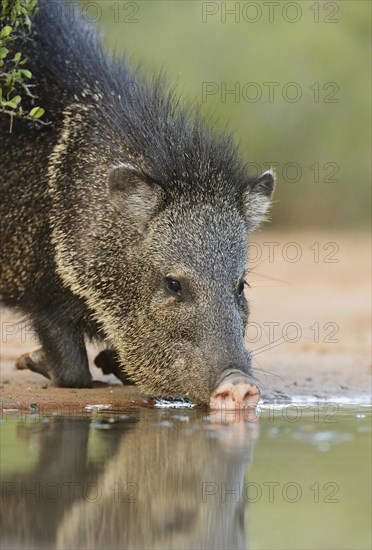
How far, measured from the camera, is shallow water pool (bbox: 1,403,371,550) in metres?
5.02

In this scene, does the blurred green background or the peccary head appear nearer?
the peccary head

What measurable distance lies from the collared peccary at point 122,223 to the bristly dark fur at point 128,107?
0.03ft

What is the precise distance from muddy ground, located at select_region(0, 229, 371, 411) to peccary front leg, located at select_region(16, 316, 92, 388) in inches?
5.3

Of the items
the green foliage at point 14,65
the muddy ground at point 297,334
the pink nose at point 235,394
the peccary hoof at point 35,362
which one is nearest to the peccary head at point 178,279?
the pink nose at point 235,394

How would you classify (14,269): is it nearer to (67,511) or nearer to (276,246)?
(67,511)

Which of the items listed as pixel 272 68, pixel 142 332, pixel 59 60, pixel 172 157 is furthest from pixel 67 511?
pixel 272 68

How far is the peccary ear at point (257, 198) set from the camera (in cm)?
863

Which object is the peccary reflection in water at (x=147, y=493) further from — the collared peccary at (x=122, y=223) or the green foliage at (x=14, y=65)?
the green foliage at (x=14, y=65)

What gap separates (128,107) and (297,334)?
4470mm

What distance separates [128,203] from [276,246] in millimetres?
10873

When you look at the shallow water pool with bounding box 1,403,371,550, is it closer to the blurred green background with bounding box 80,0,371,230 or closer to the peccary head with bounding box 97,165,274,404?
the peccary head with bounding box 97,165,274,404

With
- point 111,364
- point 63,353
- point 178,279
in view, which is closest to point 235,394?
point 178,279

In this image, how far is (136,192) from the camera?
8305 mm

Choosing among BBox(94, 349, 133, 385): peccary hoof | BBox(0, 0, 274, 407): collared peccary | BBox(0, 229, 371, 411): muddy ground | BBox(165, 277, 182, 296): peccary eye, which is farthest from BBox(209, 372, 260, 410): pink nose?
BBox(94, 349, 133, 385): peccary hoof
